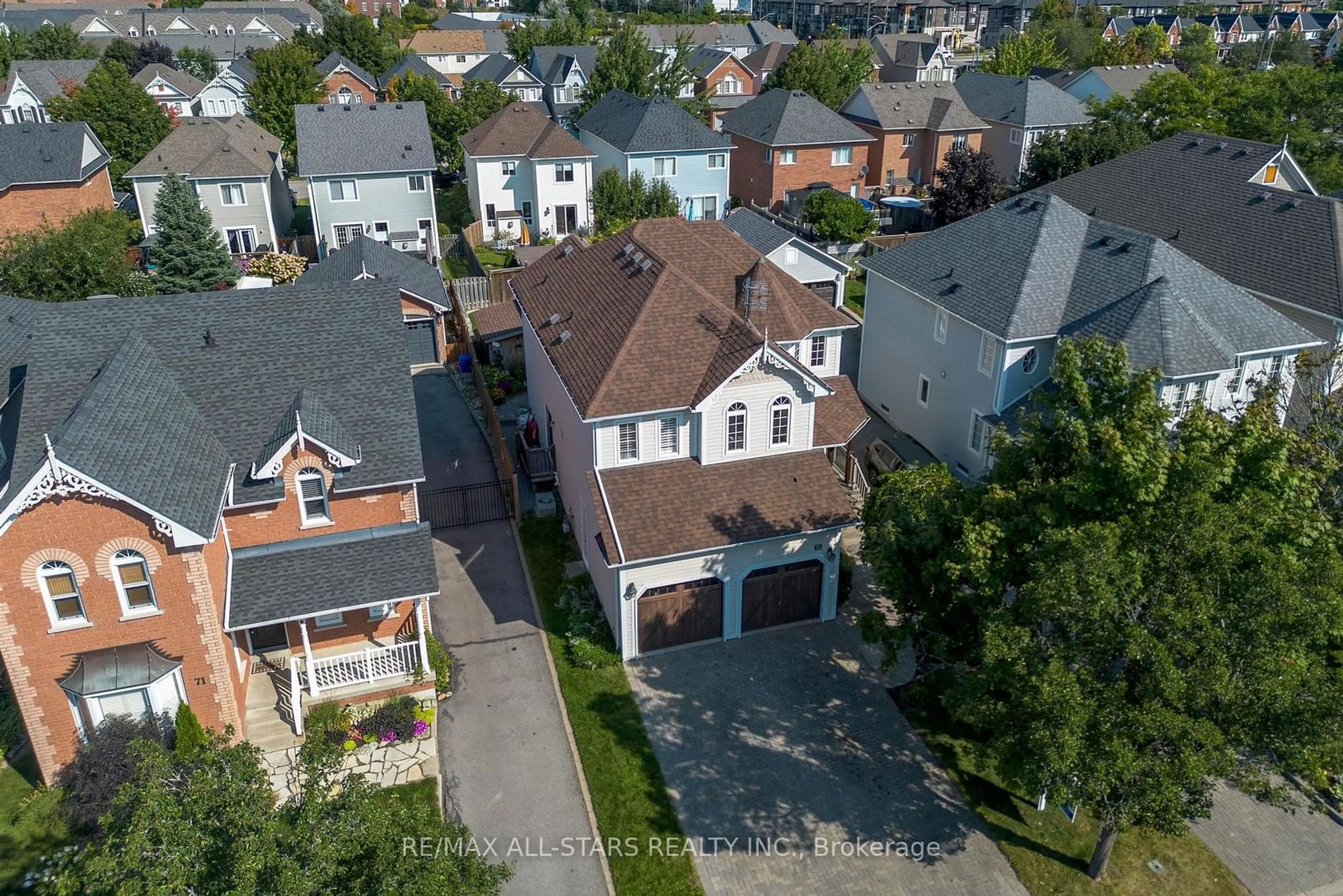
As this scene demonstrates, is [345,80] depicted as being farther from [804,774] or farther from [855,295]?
[804,774]

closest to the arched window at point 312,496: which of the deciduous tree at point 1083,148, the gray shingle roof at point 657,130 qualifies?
the gray shingle roof at point 657,130

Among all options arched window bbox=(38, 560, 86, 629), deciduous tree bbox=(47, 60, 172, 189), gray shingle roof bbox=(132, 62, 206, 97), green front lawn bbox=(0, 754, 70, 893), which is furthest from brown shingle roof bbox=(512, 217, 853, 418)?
gray shingle roof bbox=(132, 62, 206, 97)

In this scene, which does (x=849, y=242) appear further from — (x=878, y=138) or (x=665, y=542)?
(x=665, y=542)

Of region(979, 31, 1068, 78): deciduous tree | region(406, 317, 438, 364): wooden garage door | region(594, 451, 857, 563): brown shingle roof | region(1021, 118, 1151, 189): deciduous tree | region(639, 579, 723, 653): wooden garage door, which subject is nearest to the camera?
region(594, 451, 857, 563): brown shingle roof

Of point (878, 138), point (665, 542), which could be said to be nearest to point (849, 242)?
point (878, 138)

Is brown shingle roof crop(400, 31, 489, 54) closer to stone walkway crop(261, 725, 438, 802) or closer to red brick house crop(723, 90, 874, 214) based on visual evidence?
red brick house crop(723, 90, 874, 214)

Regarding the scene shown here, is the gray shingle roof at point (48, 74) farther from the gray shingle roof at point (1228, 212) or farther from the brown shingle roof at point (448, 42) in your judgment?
the gray shingle roof at point (1228, 212)

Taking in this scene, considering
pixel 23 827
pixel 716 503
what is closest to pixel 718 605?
pixel 716 503
